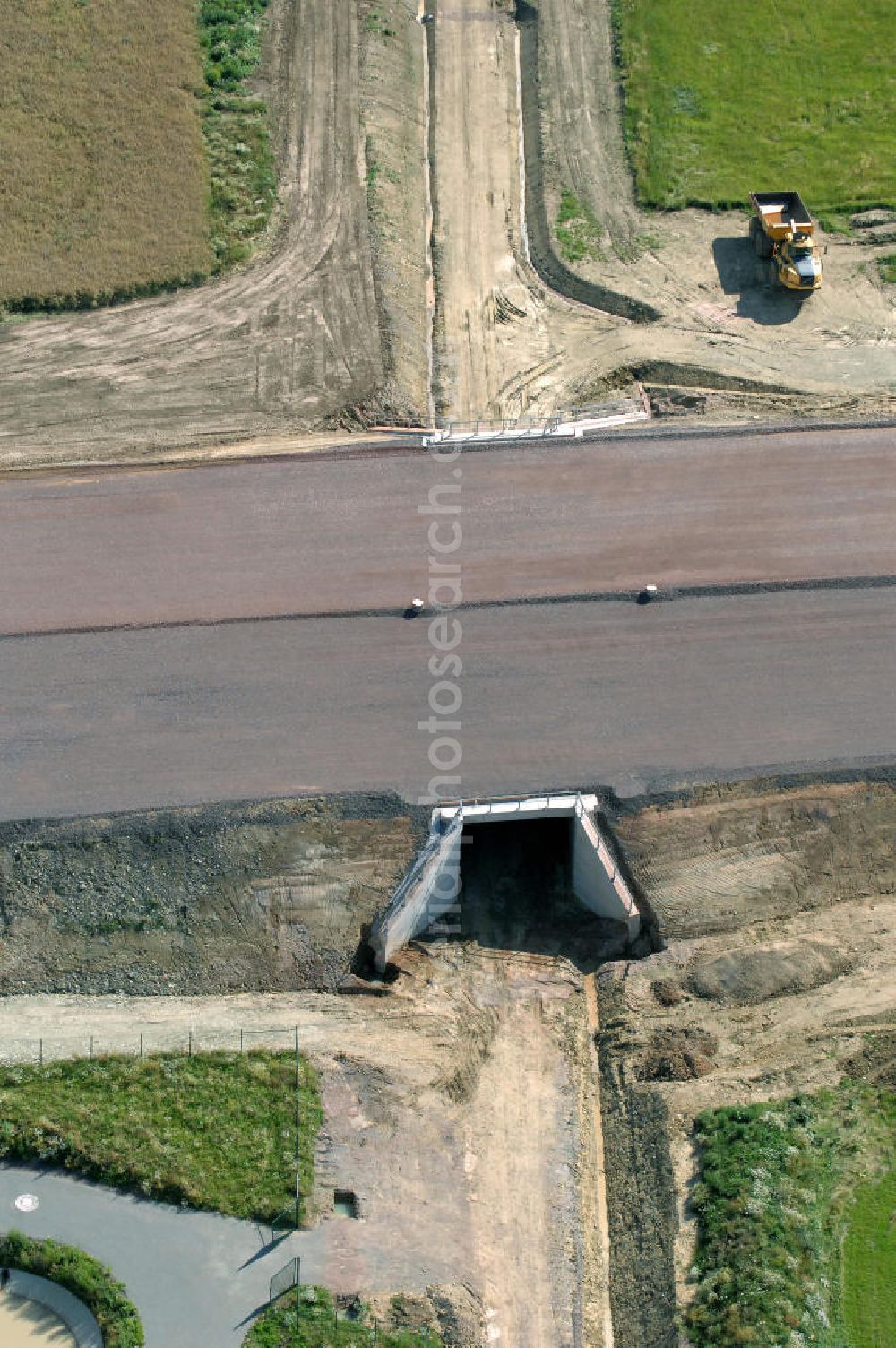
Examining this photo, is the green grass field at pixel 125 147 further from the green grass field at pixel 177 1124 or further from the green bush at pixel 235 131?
the green grass field at pixel 177 1124

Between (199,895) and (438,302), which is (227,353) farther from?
(199,895)

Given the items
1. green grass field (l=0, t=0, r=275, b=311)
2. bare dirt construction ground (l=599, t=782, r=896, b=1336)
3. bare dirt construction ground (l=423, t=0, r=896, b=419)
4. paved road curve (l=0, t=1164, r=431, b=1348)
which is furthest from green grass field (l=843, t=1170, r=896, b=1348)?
green grass field (l=0, t=0, r=275, b=311)

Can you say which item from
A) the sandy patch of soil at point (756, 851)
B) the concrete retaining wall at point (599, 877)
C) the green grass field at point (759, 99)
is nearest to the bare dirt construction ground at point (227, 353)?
the green grass field at point (759, 99)

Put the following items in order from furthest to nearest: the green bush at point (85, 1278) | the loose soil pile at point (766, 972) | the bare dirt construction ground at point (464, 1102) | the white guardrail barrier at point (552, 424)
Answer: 1. the white guardrail barrier at point (552, 424)
2. the loose soil pile at point (766, 972)
3. the bare dirt construction ground at point (464, 1102)
4. the green bush at point (85, 1278)

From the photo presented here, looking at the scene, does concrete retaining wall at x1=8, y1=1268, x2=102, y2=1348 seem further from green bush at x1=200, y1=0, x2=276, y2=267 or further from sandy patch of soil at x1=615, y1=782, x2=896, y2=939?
green bush at x1=200, y1=0, x2=276, y2=267

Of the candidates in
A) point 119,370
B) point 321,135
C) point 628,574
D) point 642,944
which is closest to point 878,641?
point 628,574
